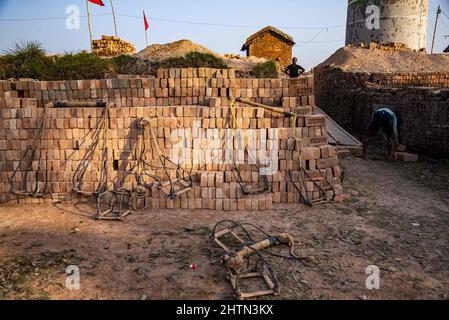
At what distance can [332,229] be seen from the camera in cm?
537

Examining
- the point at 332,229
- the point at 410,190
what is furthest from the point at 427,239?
the point at 410,190

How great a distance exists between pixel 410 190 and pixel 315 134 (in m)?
2.48

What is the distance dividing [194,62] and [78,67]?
238 inches

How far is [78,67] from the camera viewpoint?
614 inches

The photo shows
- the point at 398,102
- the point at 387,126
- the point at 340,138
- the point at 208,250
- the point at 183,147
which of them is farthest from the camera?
the point at 398,102

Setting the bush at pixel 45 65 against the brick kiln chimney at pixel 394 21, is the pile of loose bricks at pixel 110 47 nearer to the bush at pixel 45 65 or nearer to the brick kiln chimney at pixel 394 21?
the bush at pixel 45 65

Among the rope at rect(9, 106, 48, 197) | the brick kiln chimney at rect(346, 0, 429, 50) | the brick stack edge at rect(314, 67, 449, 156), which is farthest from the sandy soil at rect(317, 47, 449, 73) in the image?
the rope at rect(9, 106, 48, 197)

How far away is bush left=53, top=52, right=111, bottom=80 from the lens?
15.3m

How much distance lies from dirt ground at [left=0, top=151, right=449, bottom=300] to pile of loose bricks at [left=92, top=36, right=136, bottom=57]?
16.8 meters

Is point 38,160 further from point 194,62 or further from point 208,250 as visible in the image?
point 194,62

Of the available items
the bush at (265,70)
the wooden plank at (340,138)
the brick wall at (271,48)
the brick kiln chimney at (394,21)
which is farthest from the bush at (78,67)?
the brick kiln chimney at (394,21)

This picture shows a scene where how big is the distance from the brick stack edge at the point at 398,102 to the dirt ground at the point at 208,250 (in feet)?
11.5

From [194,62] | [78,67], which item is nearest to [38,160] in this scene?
[78,67]
